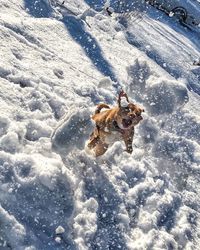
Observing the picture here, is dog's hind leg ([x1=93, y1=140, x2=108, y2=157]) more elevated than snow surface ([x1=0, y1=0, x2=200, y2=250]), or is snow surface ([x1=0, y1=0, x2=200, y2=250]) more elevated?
dog's hind leg ([x1=93, y1=140, x2=108, y2=157])

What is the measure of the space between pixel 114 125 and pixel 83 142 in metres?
0.33

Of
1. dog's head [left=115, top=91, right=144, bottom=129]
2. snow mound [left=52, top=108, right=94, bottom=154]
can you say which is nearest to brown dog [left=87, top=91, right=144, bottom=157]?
dog's head [left=115, top=91, right=144, bottom=129]

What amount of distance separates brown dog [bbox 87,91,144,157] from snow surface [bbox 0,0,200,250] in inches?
5.4

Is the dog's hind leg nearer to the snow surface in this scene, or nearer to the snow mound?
the snow surface

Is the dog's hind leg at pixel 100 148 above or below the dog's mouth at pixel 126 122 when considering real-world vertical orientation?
below

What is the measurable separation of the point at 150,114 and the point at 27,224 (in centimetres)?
284

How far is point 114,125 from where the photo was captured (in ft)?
13.1

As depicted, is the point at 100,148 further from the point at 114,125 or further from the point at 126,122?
the point at 126,122

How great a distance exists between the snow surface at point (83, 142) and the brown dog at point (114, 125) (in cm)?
14

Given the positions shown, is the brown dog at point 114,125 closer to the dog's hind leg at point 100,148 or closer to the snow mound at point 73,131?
the dog's hind leg at point 100,148

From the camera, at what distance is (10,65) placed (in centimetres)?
502

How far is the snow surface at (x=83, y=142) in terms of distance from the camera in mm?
3672

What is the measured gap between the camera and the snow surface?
367cm

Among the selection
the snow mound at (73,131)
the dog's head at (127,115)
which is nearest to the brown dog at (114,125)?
the dog's head at (127,115)
